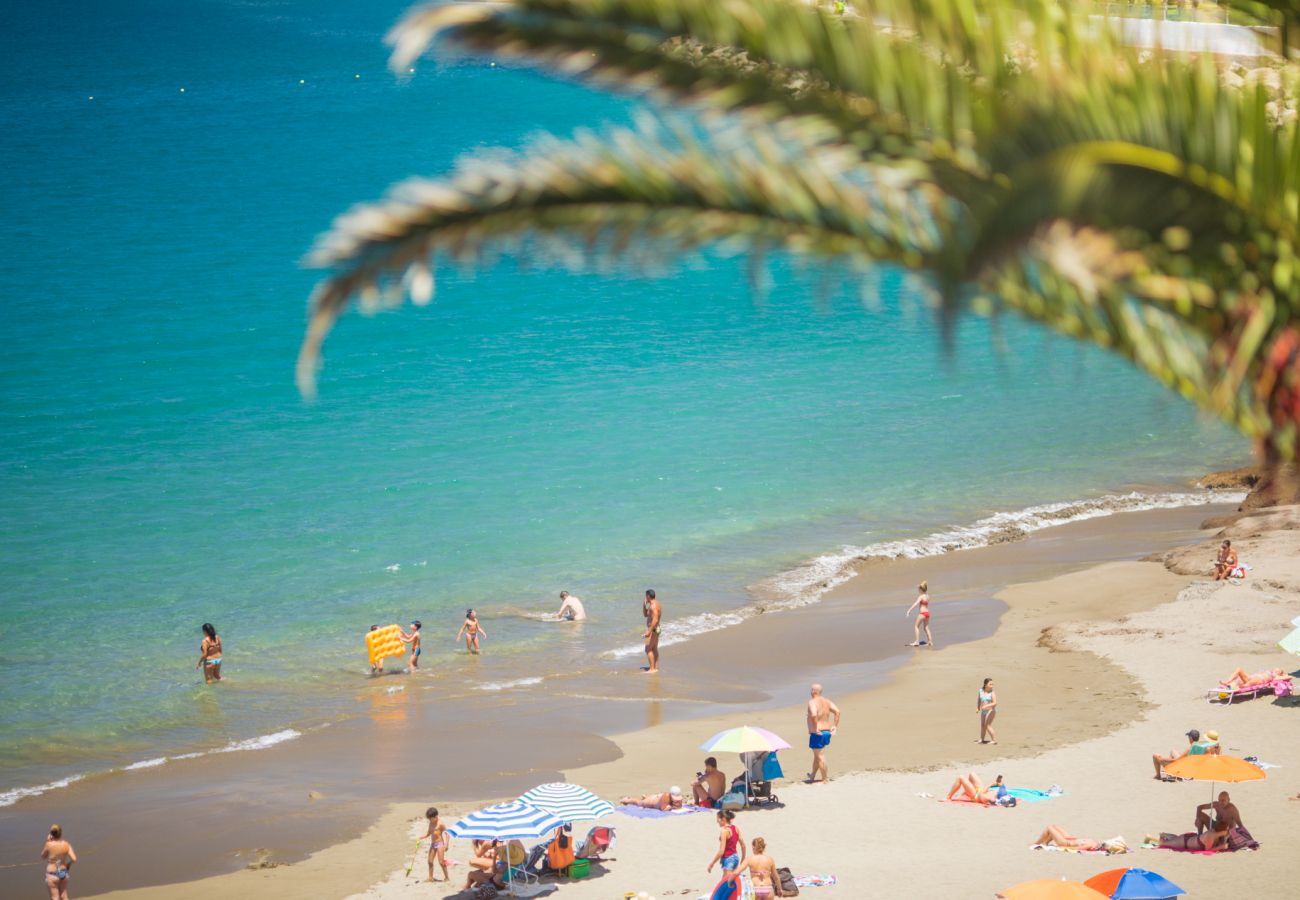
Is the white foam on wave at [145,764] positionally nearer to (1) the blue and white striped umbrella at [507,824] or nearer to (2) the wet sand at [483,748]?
(2) the wet sand at [483,748]

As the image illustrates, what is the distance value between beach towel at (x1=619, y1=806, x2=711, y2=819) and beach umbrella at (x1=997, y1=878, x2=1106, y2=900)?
532 cm

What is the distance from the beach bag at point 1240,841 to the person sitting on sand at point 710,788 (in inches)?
232

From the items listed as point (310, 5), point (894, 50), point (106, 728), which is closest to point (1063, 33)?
point (894, 50)

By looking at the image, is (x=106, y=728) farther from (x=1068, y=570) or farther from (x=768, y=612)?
(x=1068, y=570)

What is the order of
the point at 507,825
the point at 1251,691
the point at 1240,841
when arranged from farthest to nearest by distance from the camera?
the point at 1251,691
the point at 507,825
the point at 1240,841

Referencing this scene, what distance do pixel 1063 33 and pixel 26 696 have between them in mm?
25003

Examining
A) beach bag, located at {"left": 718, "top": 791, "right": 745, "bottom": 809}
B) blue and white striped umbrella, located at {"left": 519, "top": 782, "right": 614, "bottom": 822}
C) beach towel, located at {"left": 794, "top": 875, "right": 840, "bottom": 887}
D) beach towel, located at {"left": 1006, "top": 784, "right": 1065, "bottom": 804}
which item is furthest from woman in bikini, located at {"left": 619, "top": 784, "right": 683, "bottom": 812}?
beach towel, located at {"left": 1006, "top": 784, "right": 1065, "bottom": 804}

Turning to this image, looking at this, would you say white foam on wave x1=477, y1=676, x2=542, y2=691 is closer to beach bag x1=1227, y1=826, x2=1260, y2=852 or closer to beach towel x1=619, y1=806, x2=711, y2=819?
beach towel x1=619, y1=806, x2=711, y2=819

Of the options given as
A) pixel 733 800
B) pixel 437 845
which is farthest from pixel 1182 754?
pixel 437 845

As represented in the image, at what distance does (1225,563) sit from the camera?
26.5 m

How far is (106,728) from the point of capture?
76.3ft

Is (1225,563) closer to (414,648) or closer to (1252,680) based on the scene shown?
(1252,680)

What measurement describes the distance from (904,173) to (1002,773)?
586 inches

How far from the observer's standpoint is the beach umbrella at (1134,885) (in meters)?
12.7
